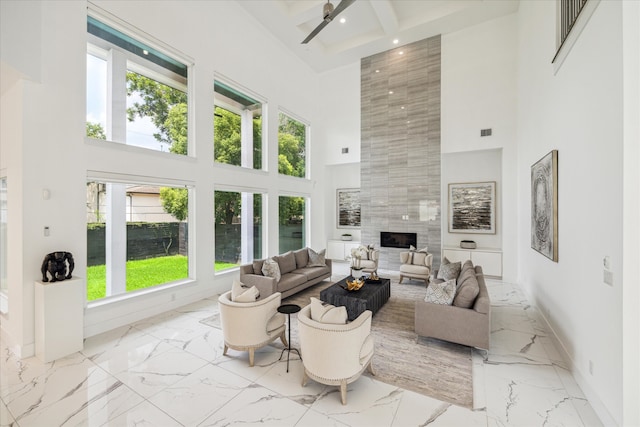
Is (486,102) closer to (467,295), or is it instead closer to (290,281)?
(467,295)

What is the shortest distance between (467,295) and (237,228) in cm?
510

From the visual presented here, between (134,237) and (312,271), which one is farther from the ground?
(134,237)

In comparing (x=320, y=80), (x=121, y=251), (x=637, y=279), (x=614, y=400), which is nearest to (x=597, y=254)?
(x=637, y=279)

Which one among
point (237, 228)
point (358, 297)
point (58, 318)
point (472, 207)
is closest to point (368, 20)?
point (472, 207)

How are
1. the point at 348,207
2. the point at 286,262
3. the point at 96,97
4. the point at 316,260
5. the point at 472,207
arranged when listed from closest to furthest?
1. the point at 96,97
2. the point at 286,262
3. the point at 316,260
4. the point at 472,207
5. the point at 348,207

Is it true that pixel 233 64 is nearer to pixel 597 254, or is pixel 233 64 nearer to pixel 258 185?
pixel 258 185

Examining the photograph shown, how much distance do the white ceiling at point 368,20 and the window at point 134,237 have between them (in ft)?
16.4

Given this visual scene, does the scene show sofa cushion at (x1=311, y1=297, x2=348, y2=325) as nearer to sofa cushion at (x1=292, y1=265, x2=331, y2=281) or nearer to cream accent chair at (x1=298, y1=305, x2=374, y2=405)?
cream accent chair at (x1=298, y1=305, x2=374, y2=405)

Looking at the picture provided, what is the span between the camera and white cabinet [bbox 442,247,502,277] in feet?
23.2

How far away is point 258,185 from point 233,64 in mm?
2851

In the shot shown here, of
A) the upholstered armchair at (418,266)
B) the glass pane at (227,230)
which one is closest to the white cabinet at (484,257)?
the upholstered armchair at (418,266)

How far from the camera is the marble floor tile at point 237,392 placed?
94.4 inches

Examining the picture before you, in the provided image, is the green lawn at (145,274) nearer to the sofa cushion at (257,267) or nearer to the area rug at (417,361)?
the area rug at (417,361)

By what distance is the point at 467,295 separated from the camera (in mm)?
3514
